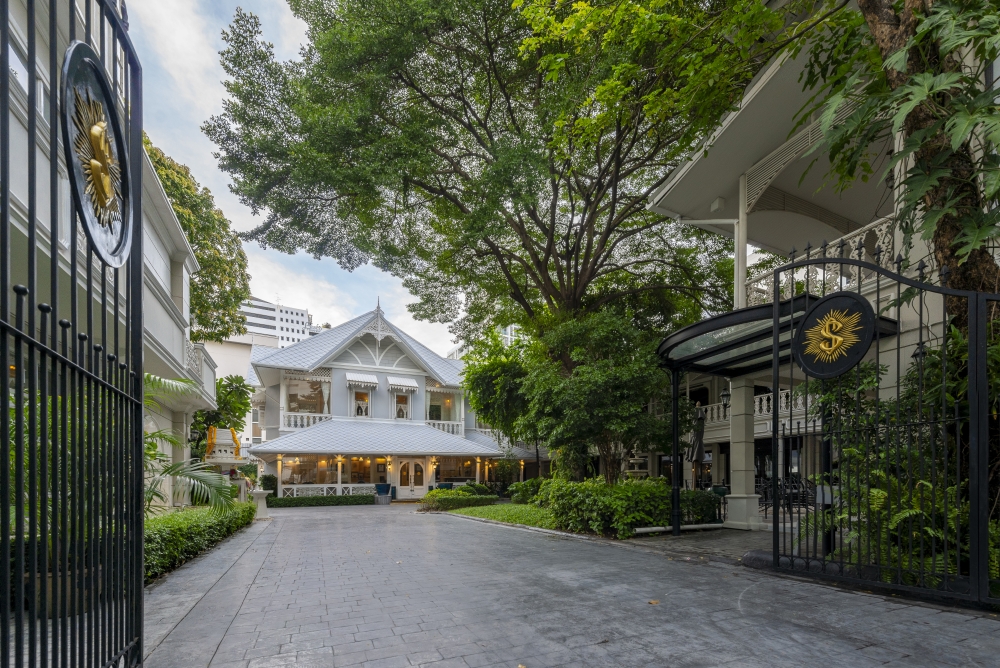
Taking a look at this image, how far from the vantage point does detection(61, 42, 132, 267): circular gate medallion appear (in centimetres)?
276

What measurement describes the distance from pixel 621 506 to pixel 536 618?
22.0 feet

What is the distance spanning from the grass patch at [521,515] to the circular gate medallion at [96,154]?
12176 millimetres

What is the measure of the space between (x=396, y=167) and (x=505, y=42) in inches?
174

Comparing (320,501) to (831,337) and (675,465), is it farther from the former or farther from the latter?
(831,337)

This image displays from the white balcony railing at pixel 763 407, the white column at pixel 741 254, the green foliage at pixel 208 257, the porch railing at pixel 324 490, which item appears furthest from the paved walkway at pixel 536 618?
the porch railing at pixel 324 490

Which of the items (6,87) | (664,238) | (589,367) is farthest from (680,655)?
(664,238)

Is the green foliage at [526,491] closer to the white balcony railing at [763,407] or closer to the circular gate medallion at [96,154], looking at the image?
the white balcony railing at [763,407]

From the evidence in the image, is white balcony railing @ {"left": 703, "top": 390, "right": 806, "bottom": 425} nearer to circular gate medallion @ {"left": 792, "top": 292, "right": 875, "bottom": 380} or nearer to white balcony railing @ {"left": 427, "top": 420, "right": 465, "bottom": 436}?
circular gate medallion @ {"left": 792, "top": 292, "right": 875, "bottom": 380}

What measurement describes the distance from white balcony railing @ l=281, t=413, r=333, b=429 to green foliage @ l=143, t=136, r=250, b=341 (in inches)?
226

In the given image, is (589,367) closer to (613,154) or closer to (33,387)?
(613,154)

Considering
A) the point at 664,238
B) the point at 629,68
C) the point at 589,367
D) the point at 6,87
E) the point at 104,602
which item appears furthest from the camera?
the point at 664,238

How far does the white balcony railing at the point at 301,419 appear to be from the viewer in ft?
95.5

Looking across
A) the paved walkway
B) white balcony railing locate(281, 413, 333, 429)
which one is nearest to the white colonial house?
white balcony railing locate(281, 413, 333, 429)

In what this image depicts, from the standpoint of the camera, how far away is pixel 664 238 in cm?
1991
